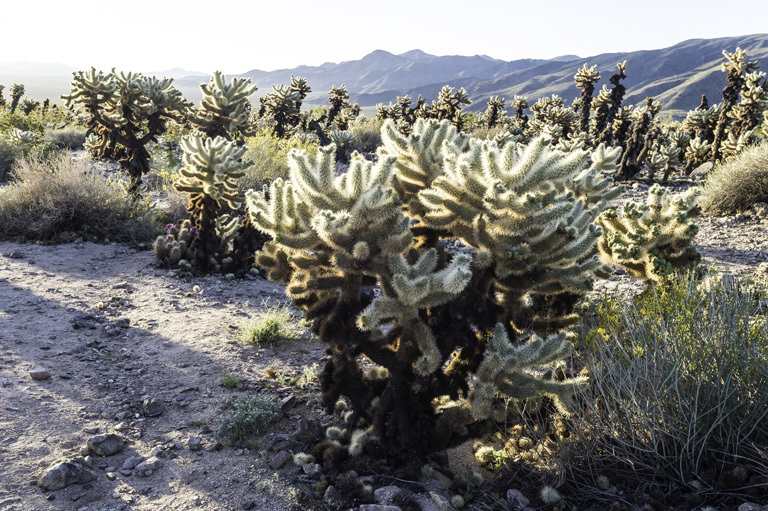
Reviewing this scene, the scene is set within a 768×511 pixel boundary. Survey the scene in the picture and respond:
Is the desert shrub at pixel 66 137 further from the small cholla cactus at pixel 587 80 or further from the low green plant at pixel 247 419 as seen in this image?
the low green plant at pixel 247 419

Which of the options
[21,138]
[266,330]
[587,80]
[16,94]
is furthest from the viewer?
[16,94]

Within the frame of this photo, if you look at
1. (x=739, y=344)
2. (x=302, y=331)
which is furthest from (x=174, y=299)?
(x=739, y=344)

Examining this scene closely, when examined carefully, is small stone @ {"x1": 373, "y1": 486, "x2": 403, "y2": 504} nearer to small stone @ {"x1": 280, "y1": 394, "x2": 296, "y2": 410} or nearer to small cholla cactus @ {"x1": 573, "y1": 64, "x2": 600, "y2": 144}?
small stone @ {"x1": 280, "y1": 394, "x2": 296, "y2": 410}

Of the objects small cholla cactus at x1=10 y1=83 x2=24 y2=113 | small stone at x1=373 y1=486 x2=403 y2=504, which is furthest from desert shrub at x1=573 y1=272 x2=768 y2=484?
small cholla cactus at x1=10 y1=83 x2=24 y2=113

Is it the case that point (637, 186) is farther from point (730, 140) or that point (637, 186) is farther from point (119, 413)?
point (119, 413)

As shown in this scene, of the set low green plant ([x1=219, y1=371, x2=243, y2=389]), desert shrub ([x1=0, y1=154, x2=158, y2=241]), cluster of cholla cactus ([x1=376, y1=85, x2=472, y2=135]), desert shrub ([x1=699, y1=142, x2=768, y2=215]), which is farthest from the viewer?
cluster of cholla cactus ([x1=376, y1=85, x2=472, y2=135])

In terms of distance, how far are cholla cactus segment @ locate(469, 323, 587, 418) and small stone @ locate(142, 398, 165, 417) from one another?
246 centimetres

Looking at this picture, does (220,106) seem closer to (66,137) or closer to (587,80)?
(587,80)

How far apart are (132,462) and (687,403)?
3.60 metres

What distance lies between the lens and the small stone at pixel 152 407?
408 centimetres

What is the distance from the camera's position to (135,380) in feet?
15.1

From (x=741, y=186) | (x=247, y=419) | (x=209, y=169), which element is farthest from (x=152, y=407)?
(x=741, y=186)

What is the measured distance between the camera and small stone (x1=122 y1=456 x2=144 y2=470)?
342cm

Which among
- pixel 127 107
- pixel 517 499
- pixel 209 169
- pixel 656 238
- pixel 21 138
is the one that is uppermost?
pixel 127 107
